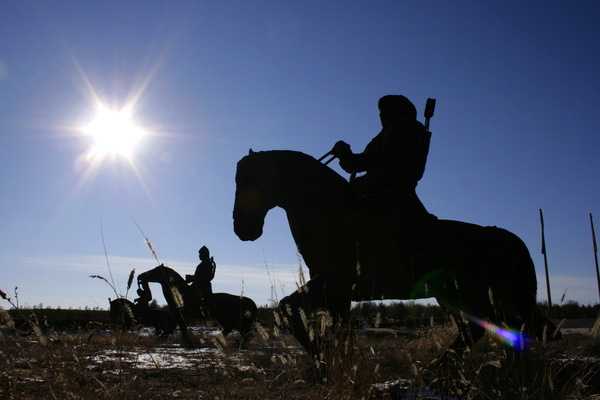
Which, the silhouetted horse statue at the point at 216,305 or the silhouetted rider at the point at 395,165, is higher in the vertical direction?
the silhouetted rider at the point at 395,165

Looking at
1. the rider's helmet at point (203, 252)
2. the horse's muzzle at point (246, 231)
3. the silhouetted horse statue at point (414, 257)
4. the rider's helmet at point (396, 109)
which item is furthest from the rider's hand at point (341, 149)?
the rider's helmet at point (203, 252)

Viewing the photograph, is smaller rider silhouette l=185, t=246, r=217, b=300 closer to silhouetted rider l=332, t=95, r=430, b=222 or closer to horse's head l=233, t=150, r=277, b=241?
horse's head l=233, t=150, r=277, b=241

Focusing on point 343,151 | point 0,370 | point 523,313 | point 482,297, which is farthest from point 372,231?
point 0,370

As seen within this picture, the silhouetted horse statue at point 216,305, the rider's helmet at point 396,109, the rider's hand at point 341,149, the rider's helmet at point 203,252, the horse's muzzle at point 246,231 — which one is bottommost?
the silhouetted horse statue at point 216,305

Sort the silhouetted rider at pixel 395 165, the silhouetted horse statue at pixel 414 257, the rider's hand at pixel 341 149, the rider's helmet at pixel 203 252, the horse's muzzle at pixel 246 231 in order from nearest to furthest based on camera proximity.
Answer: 1. the silhouetted horse statue at pixel 414 257
2. the silhouetted rider at pixel 395 165
3. the rider's hand at pixel 341 149
4. the horse's muzzle at pixel 246 231
5. the rider's helmet at pixel 203 252

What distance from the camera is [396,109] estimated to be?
512 cm

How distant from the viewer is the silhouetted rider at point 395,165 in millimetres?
4820

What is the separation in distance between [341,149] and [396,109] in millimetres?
673

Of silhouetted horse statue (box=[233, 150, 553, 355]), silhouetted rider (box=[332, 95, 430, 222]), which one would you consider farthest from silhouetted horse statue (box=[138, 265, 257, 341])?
silhouetted rider (box=[332, 95, 430, 222])

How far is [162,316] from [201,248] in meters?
2.03

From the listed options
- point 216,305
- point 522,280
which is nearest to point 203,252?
point 216,305

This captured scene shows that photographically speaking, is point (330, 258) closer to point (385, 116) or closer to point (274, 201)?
point (274, 201)

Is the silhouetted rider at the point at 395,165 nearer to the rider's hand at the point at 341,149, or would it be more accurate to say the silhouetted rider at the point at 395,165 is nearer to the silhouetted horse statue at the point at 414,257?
the rider's hand at the point at 341,149

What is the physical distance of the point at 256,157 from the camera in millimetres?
5199
